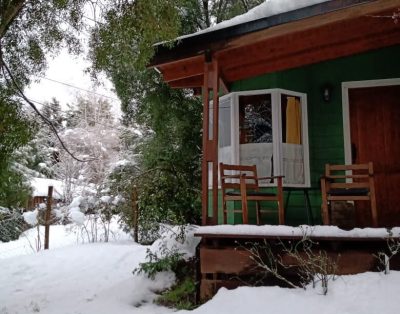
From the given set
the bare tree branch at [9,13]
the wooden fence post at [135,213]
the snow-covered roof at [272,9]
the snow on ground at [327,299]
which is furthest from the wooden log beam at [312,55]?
the wooden fence post at [135,213]

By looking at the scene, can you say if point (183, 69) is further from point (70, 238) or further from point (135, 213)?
point (70, 238)

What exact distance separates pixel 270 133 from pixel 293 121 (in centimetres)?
39

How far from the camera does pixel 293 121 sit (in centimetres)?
556

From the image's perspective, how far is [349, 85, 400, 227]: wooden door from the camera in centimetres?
525

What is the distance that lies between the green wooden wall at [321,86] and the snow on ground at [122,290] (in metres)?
1.77

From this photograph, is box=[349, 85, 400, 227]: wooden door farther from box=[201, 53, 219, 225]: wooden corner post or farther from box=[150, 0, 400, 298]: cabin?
box=[201, 53, 219, 225]: wooden corner post

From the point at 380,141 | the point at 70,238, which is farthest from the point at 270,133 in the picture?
the point at 70,238

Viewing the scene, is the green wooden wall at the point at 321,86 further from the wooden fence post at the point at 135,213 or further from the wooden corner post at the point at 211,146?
the wooden fence post at the point at 135,213

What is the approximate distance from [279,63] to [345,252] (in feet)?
9.36

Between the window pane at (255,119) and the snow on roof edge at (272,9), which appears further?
the window pane at (255,119)

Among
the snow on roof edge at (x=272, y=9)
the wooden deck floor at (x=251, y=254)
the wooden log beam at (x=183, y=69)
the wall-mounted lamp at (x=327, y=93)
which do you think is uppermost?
the snow on roof edge at (x=272, y=9)

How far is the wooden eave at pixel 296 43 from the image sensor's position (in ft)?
13.6

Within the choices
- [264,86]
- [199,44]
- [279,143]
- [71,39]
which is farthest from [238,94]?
[71,39]

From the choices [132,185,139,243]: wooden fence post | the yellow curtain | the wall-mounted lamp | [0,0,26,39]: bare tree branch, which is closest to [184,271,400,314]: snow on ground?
the yellow curtain
